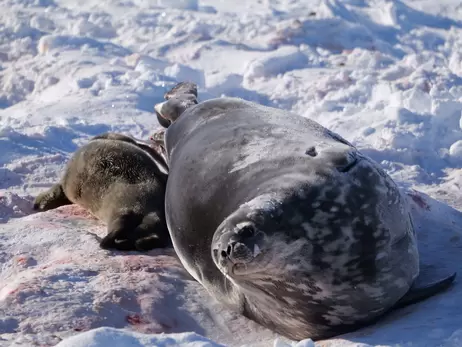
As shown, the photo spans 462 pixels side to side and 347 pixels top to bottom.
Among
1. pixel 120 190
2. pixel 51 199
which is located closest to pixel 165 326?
pixel 120 190

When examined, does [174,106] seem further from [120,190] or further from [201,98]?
[201,98]

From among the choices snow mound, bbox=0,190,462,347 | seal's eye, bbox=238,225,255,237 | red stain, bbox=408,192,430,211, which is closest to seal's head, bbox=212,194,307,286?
seal's eye, bbox=238,225,255,237

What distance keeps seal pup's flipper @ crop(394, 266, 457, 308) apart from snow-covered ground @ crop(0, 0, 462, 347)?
0.09 feet

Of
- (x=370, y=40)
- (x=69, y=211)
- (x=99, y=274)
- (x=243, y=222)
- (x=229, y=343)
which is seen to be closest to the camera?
(x=243, y=222)

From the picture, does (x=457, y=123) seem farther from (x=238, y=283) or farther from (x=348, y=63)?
(x=238, y=283)

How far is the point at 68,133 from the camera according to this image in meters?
5.03

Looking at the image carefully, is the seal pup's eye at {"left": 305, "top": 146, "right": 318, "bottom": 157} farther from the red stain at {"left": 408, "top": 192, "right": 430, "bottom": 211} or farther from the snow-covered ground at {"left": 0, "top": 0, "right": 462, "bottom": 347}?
the red stain at {"left": 408, "top": 192, "right": 430, "bottom": 211}

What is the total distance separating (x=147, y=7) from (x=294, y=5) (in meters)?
1.28

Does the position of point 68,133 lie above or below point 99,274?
below

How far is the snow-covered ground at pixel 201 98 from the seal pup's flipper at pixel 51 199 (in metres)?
0.07

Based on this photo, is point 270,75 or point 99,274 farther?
point 270,75

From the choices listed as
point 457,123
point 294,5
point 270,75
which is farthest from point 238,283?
point 294,5

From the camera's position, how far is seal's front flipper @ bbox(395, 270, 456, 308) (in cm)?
258

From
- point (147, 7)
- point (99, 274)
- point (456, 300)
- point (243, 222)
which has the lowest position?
point (147, 7)
